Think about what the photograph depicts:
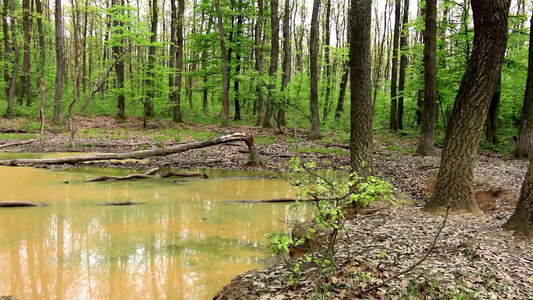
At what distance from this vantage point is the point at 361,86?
740 centimetres

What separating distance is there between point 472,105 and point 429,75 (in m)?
7.49

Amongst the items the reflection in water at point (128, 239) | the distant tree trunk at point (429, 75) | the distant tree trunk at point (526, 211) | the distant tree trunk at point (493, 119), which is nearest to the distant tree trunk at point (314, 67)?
the distant tree trunk at point (429, 75)

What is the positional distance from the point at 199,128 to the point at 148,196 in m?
13.8

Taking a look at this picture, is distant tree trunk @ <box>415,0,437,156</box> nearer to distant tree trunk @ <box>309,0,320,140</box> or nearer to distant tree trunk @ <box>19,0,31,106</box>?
distant tree trunk @ <box>309,0,320,140</box>

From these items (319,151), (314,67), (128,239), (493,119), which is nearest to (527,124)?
(493,119)

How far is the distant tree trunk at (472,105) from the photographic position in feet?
18.9

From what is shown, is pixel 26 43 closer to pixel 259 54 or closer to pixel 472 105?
pixel 259 54

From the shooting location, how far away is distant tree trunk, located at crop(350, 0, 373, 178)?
7328mm

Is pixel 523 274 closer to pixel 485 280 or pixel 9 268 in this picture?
pixel 485 280

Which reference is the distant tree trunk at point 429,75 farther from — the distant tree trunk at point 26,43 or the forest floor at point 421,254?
the distant tree trunk at point 26,43

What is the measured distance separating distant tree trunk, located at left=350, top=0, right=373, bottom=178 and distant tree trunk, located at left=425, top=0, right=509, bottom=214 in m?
1.51

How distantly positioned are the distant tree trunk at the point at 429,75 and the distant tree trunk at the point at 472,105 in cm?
695

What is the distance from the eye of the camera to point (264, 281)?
13.5 ft

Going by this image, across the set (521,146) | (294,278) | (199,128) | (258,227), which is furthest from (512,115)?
(294,278)
